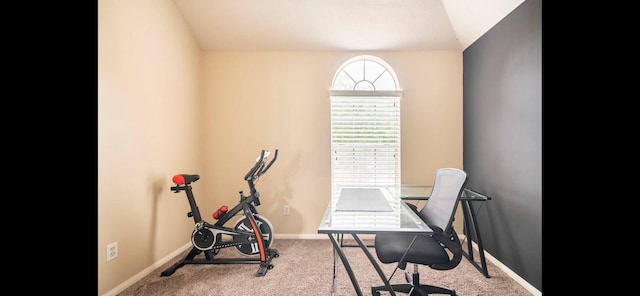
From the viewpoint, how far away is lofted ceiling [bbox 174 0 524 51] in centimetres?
318

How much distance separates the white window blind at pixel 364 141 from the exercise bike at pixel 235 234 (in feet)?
3.55

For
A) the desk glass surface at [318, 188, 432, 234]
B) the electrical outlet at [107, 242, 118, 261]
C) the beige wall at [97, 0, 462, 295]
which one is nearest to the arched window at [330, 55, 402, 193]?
the beige wall at [97, 0, 462, 295]

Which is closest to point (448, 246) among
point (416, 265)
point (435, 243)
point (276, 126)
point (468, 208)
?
point (435, 243)

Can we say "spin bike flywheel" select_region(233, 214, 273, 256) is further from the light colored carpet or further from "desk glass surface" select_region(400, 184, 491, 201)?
"desk glass surface" select_region(400, 184, 491, 201)

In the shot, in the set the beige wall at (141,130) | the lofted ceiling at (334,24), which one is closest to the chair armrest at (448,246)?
the lofted ceiling at (334,24)

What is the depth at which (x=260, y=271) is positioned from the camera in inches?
105

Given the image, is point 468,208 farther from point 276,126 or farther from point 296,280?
point 276,126

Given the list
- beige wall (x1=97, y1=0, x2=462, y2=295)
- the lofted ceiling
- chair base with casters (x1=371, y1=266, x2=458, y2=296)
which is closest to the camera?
chair base with casters (x1=371, y1=266, x2=458, y2=296)

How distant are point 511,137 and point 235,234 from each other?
2.61 m

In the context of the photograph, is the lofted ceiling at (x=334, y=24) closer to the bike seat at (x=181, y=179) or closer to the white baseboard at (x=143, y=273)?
the bike seat at (x=181, y=179)

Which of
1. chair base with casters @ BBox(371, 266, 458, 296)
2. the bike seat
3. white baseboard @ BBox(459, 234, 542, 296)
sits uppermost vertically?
the bike seat

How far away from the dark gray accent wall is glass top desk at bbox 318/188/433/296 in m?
0.95

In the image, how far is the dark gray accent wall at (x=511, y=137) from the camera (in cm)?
226

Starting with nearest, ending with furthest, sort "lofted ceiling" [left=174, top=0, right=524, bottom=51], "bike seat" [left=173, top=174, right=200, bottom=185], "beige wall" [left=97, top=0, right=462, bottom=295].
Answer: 1. "bike seat" [left=173, top=174, right=200, bottom=185]
2. "lofted ceiling" [left=174, top=0, right=524, bottom=51]
3. "beige wall" [left=97, top=0, right=462, bottom=295]
